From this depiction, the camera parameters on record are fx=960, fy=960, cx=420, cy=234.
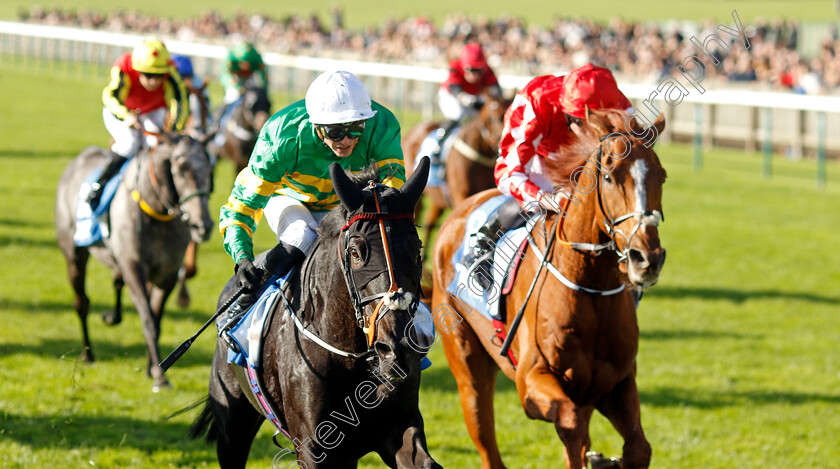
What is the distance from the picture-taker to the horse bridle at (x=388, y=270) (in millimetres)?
2926

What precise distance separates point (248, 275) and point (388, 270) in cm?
82

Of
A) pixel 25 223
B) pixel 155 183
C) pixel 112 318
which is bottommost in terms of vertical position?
pixel 25 223

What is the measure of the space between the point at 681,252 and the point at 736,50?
12.7 meters

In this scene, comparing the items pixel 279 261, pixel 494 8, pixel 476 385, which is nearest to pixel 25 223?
pixel 476 385

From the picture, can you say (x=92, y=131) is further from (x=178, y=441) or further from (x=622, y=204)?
(x=622, y=204)

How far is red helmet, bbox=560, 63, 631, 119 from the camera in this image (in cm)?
430

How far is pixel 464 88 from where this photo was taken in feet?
35.0

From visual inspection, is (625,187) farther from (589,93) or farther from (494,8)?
(494,8)

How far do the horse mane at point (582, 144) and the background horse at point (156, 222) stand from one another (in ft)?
10.1

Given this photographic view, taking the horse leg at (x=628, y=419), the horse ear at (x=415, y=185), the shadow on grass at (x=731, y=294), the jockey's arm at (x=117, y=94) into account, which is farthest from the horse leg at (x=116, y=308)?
the shadow on grass at (x=731, y=294)

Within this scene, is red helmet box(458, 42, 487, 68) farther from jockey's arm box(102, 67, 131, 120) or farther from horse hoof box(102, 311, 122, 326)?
horse hoof box(102, 311, 122, 326)

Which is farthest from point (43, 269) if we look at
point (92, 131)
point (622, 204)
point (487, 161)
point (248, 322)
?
point (92, 131)

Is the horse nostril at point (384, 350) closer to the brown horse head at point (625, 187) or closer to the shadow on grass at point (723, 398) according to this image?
the brown horse head at point (625, 187)

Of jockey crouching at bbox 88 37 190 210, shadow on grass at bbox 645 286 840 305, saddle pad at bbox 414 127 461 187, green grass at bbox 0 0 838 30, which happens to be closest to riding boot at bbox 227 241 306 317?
jockey crouching at bbox 88 37 190 210
